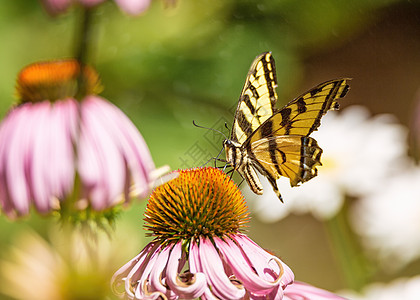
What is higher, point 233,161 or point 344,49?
point 344,49

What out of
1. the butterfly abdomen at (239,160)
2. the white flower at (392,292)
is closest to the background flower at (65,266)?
the butterfly abdomen at (239,160)

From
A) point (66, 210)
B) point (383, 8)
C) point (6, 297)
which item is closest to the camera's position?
point (66, 210)

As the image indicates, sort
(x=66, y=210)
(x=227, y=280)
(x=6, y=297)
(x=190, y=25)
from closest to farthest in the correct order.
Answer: (x=227, y=280)
(x=66, y=210)
(x=6, y=297)
(x=190, y=25)

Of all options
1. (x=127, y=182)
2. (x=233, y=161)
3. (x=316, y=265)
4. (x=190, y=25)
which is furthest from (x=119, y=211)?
(x=190, y=25)

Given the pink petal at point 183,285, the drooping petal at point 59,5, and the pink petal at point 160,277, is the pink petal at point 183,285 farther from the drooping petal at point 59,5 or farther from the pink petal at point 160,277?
the drooping petal at point 59,5

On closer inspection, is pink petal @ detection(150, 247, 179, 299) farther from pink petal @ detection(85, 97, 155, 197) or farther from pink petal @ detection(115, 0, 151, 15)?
pink petal @ detection(115, 0, 151, 15)

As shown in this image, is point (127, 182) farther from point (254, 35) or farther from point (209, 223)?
point (254, 35)
